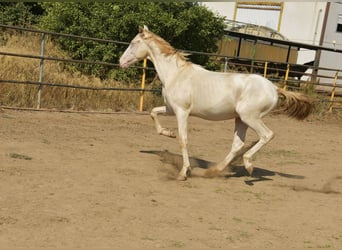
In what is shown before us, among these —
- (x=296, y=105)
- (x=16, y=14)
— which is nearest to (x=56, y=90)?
(x=296, y=105)

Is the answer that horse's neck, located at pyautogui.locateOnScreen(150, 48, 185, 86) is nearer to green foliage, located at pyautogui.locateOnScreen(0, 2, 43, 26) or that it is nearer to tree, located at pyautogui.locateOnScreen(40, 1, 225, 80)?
tree, located at pyautogui.locateOnScreen(40, 1, 225, 80)

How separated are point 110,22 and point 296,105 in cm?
787

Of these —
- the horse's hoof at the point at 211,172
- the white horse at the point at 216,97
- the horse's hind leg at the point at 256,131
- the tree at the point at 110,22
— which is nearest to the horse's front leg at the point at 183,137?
the white horse at the point at 216,97

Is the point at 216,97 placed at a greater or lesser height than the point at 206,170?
greater

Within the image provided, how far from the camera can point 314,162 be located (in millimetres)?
8773

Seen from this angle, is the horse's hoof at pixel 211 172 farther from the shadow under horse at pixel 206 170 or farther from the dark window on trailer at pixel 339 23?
the dark window on trailer at pixel 339 23

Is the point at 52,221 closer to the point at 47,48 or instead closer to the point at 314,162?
the point at 314,162

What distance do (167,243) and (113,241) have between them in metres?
0.41

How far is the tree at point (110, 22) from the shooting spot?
13820 mm

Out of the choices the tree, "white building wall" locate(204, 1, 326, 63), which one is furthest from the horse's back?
"white building wall" locate(204, 1, 326, 63)

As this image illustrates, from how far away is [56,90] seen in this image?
36.8 ft

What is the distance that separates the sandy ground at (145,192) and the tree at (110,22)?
13.8 feet

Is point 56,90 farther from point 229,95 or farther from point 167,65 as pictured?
point 229,95

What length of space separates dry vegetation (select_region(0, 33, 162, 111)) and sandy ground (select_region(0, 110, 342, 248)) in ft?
2.72
